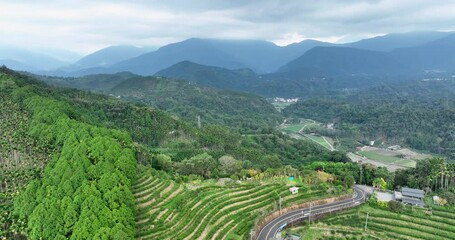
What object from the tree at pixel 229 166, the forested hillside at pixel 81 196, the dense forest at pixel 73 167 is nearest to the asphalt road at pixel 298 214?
the dense forest at pixel 73 167

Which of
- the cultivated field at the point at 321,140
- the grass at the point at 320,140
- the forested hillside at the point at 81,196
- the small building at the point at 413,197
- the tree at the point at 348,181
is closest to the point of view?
the forested hillside at the point at 81,196

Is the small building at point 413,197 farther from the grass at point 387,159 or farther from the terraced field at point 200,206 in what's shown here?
the grass at point 387,159

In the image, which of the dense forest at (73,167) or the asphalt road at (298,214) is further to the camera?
the asphalt road at (298,214)

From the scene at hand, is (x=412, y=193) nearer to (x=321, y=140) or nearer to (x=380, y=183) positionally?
(x=380, y=183)

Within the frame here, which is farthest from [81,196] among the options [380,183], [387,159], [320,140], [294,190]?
[320,140]

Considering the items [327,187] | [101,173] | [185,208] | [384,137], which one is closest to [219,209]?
[185,208]

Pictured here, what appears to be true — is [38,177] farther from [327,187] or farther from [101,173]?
[327,187]
